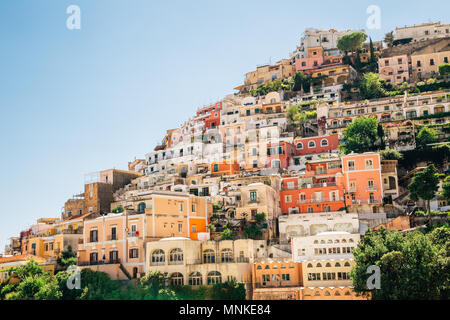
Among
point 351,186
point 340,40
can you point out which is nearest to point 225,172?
point 351,186

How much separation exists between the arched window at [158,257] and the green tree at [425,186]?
23.6 meters

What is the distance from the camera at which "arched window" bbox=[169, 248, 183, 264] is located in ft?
144

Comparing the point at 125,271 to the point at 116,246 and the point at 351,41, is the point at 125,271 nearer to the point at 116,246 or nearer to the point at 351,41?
the point at 116,246

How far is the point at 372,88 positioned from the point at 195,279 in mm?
52474

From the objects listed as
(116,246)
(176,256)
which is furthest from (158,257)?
(116,246)

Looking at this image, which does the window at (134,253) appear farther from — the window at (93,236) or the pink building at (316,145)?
the pink building at (316,145)

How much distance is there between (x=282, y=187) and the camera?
57.8 meters

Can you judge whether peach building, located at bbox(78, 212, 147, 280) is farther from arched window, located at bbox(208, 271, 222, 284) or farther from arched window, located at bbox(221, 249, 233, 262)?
arched window, located at bbox(221, 249, 233, 262)

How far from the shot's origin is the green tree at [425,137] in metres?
62.8

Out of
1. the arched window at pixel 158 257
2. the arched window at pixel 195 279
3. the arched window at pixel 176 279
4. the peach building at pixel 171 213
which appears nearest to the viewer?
the arched window at pixel 195 279

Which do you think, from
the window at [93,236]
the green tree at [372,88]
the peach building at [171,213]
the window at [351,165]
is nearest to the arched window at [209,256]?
the peach building at [171,213]

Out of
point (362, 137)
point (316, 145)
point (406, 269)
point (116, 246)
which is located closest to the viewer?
point (406, 269)
